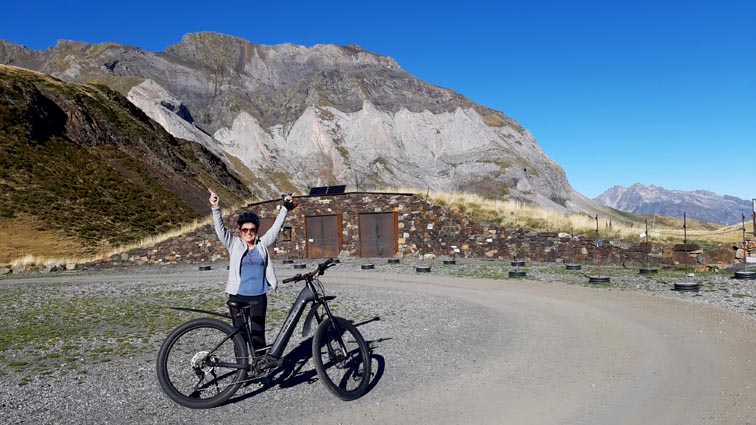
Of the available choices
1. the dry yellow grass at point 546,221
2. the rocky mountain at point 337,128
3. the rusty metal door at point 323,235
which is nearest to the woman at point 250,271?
the dry yellow grass at point 546,221

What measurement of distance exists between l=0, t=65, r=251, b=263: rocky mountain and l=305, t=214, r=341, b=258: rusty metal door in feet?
50.9

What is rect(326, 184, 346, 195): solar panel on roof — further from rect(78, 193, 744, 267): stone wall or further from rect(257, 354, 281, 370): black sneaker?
rect(257, 354, 281, 370): black sneaker

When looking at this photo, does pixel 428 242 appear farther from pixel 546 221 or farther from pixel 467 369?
pixel 467 369

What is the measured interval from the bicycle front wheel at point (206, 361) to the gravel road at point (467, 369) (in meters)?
0.16

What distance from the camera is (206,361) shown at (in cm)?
562

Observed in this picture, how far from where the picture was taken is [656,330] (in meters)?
9.32

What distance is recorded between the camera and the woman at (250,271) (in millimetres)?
5875

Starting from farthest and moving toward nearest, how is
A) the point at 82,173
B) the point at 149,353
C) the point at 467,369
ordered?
the point at 82,173 < the point at 149,353 < the point at 467,369

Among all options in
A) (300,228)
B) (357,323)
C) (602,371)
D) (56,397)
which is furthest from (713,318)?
(300,228)

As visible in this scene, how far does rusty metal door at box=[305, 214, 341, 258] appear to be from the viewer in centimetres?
3183

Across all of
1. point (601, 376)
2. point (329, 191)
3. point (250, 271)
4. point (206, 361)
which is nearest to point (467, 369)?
point (601, 376)

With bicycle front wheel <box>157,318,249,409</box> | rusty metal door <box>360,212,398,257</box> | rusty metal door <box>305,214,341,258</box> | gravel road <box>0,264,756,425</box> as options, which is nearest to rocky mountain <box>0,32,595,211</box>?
rusty metal door <box>305,214,341,258</box>

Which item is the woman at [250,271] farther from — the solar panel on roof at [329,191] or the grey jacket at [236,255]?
the solar panel on roof at [329,191]

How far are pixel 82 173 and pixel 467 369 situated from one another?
51.2 metres
